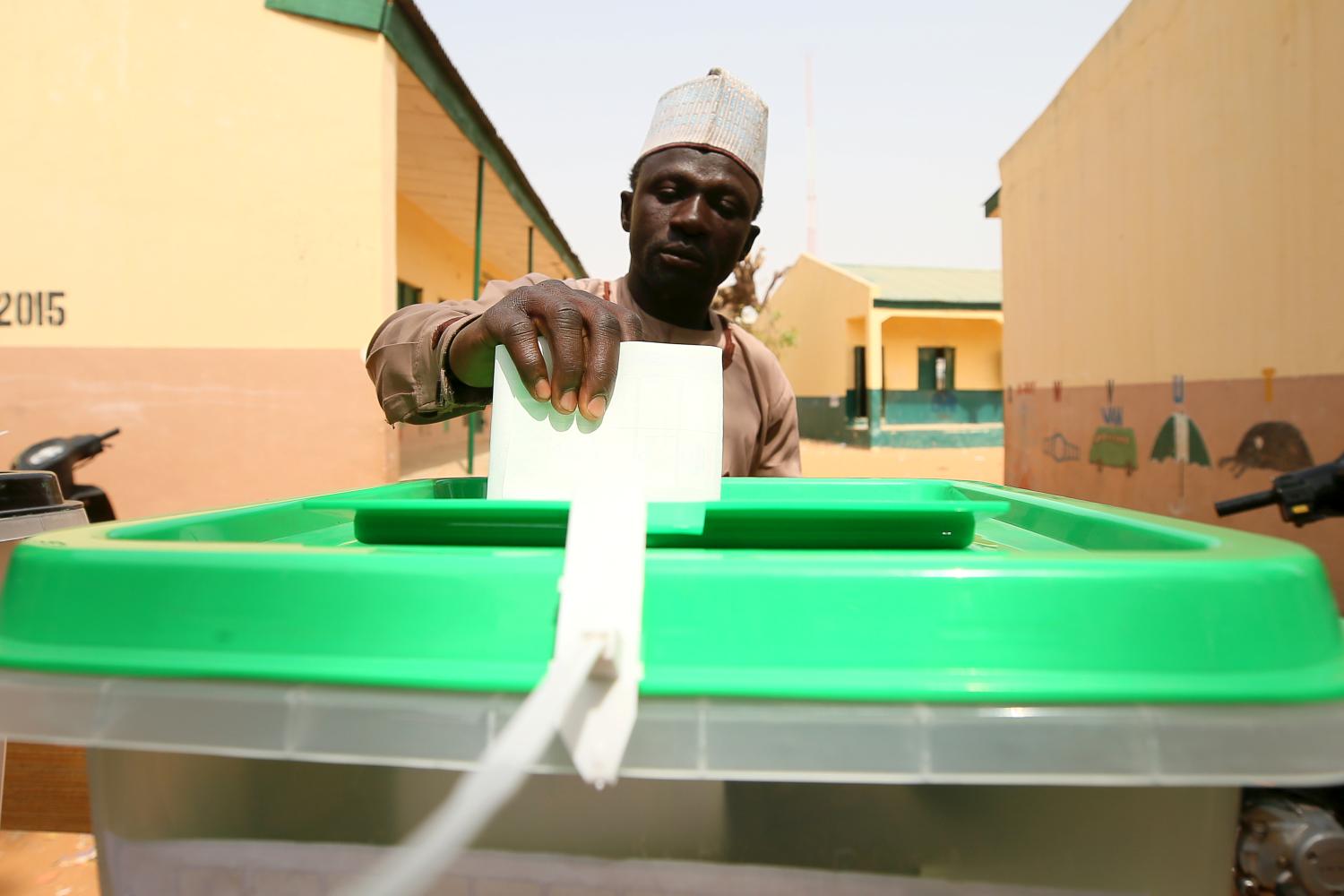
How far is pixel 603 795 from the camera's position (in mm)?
595

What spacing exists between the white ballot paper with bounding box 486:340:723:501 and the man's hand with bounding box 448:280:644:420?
0.07 feet

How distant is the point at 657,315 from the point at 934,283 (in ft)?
59.3

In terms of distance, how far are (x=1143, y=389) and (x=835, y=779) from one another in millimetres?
6477

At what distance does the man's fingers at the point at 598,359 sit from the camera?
0.90 metres

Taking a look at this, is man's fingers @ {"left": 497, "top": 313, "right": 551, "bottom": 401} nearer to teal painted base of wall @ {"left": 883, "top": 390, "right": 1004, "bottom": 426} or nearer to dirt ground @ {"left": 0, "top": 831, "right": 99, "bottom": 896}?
dirt ground @ {"left": 0, "top": 831, "right": 99, "bottom": 896}

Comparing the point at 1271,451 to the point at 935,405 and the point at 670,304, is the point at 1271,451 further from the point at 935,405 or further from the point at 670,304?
the point at 935,405

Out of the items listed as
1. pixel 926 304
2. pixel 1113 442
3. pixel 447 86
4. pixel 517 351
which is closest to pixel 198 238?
pixel 447 86

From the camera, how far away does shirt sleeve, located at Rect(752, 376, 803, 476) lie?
2.11 meters

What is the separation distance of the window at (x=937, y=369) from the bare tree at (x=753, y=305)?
364 cm

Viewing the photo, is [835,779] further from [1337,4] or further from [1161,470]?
[1161,470]

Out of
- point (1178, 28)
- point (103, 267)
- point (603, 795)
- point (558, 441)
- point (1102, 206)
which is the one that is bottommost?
point (603, 795)

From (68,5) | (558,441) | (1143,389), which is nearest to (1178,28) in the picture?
(1143,389)

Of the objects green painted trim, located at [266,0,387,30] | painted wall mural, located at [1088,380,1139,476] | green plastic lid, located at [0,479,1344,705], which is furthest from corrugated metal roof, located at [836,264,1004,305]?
green plastic lid, located at [0,479,1344,705]

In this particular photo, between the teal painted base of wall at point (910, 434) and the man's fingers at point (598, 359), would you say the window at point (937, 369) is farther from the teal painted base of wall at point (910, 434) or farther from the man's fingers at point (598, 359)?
the man's fingers at point (598, 359)
